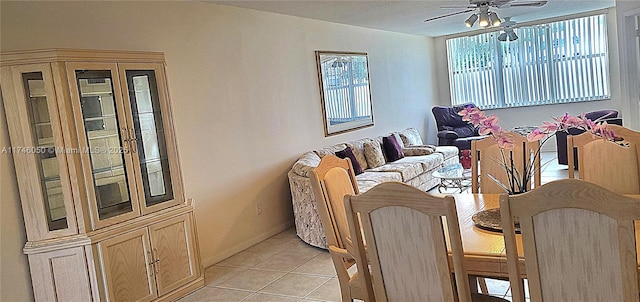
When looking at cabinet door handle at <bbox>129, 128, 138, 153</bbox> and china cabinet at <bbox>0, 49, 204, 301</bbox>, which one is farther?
cabinet door handle at <bbox>129, 128, 138, 153</bbox>

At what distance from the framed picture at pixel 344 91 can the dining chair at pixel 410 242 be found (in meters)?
4.27

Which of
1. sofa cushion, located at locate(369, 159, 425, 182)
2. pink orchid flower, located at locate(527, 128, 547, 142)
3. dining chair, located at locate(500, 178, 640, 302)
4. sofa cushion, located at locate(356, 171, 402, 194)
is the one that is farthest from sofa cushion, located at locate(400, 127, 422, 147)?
dining chair, located at locate(500, 178, 640, 302)

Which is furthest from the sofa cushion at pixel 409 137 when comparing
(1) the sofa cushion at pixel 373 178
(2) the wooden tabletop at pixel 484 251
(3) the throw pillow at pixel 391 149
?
(2) the wooden tabletop at pixel 484 251

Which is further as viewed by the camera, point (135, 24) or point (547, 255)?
point (135, 24)

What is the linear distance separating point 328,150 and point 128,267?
118 inches

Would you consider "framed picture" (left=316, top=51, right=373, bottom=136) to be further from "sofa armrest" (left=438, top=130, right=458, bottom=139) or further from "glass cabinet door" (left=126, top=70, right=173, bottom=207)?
"glass cabinet door" (left=126, top=70, right=173, bottom=207)

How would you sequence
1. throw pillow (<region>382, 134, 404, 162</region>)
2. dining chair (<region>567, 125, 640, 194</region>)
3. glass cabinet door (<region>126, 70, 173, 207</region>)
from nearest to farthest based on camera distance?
dining chair (<region>567, 125, 640, 194</region>) → glass cabinet door (<region>126, 70, 173, 207</region>) → throw pillow (<region>382, 134, 404, 162</region>)

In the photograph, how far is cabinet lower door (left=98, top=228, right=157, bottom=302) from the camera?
3.30 m

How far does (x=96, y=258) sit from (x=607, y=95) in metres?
8.35

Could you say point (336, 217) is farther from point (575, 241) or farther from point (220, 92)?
point (220, 92)

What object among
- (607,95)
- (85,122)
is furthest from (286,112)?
(607,95)

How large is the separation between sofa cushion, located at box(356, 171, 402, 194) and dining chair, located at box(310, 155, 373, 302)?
2.43 m

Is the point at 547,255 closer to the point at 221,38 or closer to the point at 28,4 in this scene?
the point at 28,4

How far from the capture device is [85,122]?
3.29 meters
